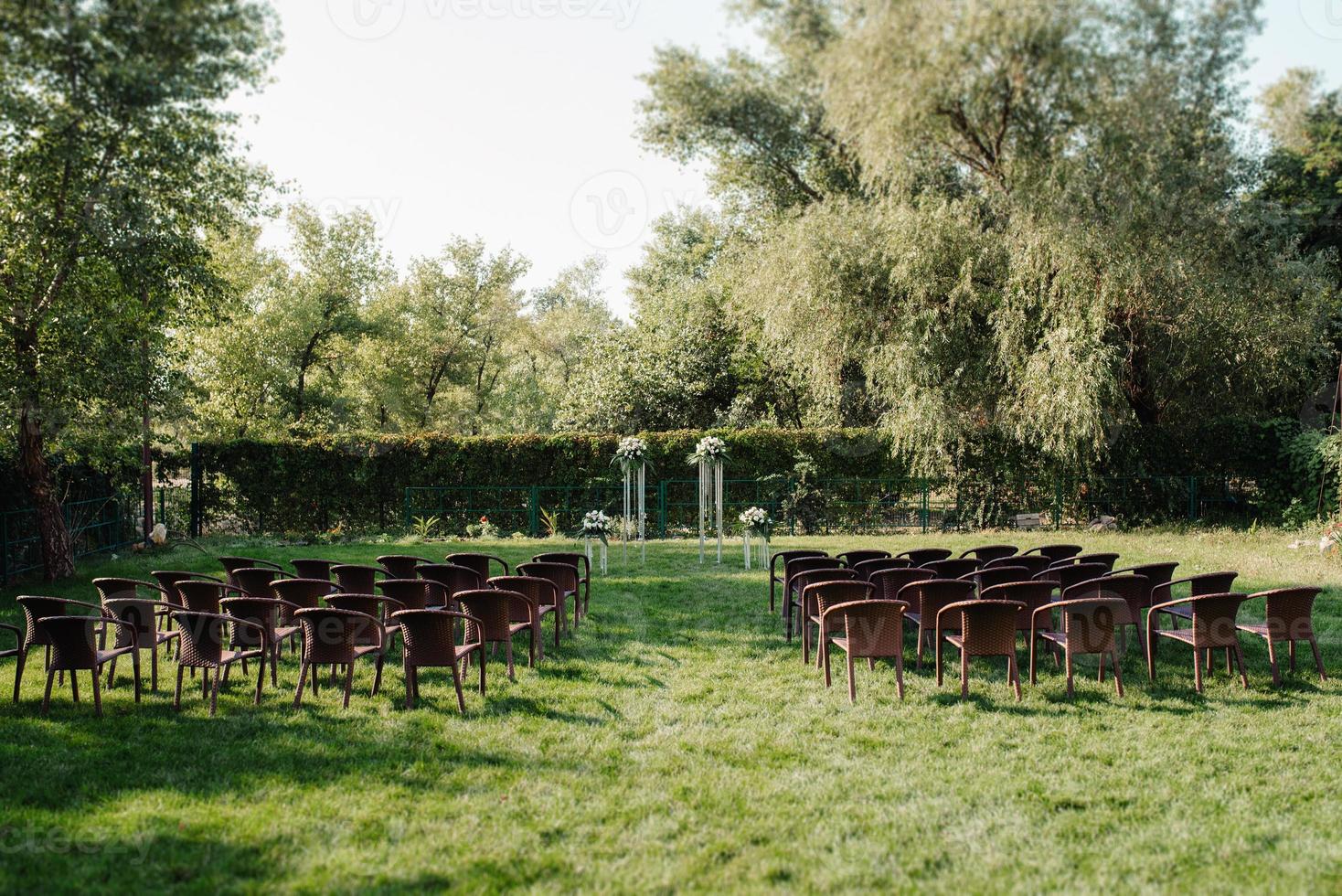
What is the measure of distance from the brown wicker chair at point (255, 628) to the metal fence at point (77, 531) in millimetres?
7411

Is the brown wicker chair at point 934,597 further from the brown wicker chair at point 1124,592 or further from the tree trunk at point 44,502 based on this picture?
the tree trunk at point 44,502

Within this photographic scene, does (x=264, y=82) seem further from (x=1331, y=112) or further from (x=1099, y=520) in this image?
(x=1331, y=112)

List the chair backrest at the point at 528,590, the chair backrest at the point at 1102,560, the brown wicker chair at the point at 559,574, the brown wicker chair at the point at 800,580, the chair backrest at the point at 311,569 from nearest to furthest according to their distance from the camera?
1. the chair backrest at the point at 528,590
2. the brown wicker chair at the point at 800,580
3. the brown wicker chair at the point at 559,574
4. the chair backrest at the point at 1102,560
5. the chair backrest at the point at 311,569

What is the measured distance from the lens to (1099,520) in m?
18.2

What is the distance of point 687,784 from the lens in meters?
4.55

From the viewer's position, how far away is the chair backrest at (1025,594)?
7.08 metres

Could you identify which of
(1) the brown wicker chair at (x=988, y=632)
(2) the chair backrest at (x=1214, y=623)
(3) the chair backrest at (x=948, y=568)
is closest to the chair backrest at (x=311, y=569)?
(3) the chair backrest at (x=948, y=568)

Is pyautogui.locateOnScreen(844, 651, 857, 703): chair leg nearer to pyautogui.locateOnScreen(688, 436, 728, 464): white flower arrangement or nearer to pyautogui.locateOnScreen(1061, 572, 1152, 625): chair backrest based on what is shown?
pyautogui.locateOnScreen(1061, 572, 1152, 625): chair backrest

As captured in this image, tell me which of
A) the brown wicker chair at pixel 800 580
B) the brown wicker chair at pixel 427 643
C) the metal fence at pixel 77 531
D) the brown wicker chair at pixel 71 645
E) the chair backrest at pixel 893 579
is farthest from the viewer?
the metal fence at pixel 77 531

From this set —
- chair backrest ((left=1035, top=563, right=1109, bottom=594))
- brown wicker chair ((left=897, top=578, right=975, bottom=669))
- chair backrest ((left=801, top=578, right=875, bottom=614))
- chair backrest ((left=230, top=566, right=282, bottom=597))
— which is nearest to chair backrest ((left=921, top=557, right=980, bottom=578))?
chair backrest ((left=1035, top=563, right=1109, bottom=594))

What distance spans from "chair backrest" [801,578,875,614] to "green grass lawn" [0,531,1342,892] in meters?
0.57

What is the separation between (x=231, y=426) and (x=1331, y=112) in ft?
99.0

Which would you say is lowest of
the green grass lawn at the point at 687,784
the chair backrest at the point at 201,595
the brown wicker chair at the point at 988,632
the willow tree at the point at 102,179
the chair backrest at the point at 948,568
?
the green grass lawn at the point at 687,784

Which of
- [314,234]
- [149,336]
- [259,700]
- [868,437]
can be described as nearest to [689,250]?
[314,234]
